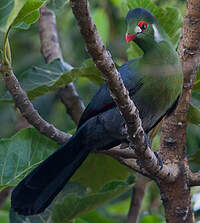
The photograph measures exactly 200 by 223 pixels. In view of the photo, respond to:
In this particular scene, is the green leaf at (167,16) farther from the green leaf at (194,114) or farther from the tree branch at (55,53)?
the green leaf at (194,114)

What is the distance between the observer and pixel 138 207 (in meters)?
2.72

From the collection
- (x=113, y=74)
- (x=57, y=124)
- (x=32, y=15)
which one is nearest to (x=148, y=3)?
(x=32, y=15)

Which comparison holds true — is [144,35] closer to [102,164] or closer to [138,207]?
[102,164]

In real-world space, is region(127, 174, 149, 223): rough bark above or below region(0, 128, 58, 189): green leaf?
below

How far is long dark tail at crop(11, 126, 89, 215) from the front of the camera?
257 cm

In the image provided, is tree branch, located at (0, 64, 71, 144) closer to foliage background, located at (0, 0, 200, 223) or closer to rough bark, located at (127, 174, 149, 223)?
foliage background, located at (0, 0, 200, 223)

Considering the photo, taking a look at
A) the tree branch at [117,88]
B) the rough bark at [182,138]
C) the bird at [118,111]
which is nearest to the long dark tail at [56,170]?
the bird at [118,111]

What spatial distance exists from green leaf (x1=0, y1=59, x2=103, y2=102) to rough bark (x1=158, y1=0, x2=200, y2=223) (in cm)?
55

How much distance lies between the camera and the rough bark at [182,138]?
2.44 meters

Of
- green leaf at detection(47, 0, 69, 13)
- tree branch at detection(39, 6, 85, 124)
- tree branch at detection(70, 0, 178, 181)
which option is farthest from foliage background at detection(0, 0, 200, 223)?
tree branch at detection(70, 0, 178, 181)

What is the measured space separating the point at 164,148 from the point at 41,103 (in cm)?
166

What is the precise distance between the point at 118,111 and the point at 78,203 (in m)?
0.63

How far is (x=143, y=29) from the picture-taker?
2.82m

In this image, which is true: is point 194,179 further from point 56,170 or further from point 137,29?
point 137,29
